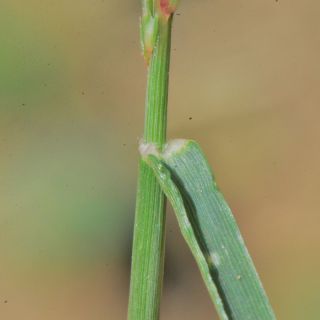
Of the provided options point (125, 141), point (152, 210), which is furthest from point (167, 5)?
point (125, 141)

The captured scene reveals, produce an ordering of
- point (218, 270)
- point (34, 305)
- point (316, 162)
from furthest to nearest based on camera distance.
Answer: point (316, 162), point (34, 305), point (218, 270)

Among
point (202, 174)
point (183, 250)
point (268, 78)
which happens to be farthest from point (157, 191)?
point (268, 78)

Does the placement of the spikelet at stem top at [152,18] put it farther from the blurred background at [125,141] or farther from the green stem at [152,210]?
the blurred background at [125,141]

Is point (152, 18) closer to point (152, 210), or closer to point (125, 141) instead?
point (152, 210)

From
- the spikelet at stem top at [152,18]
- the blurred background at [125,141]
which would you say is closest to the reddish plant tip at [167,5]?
the spikelet at stem top at [152,18]

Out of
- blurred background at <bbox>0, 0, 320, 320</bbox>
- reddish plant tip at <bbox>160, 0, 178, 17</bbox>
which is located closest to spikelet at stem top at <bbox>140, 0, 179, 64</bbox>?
reddish plant tip at <bbox>160, 0, 178, 17</bbox>

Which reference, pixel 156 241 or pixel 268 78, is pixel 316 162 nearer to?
pixel 268 78
